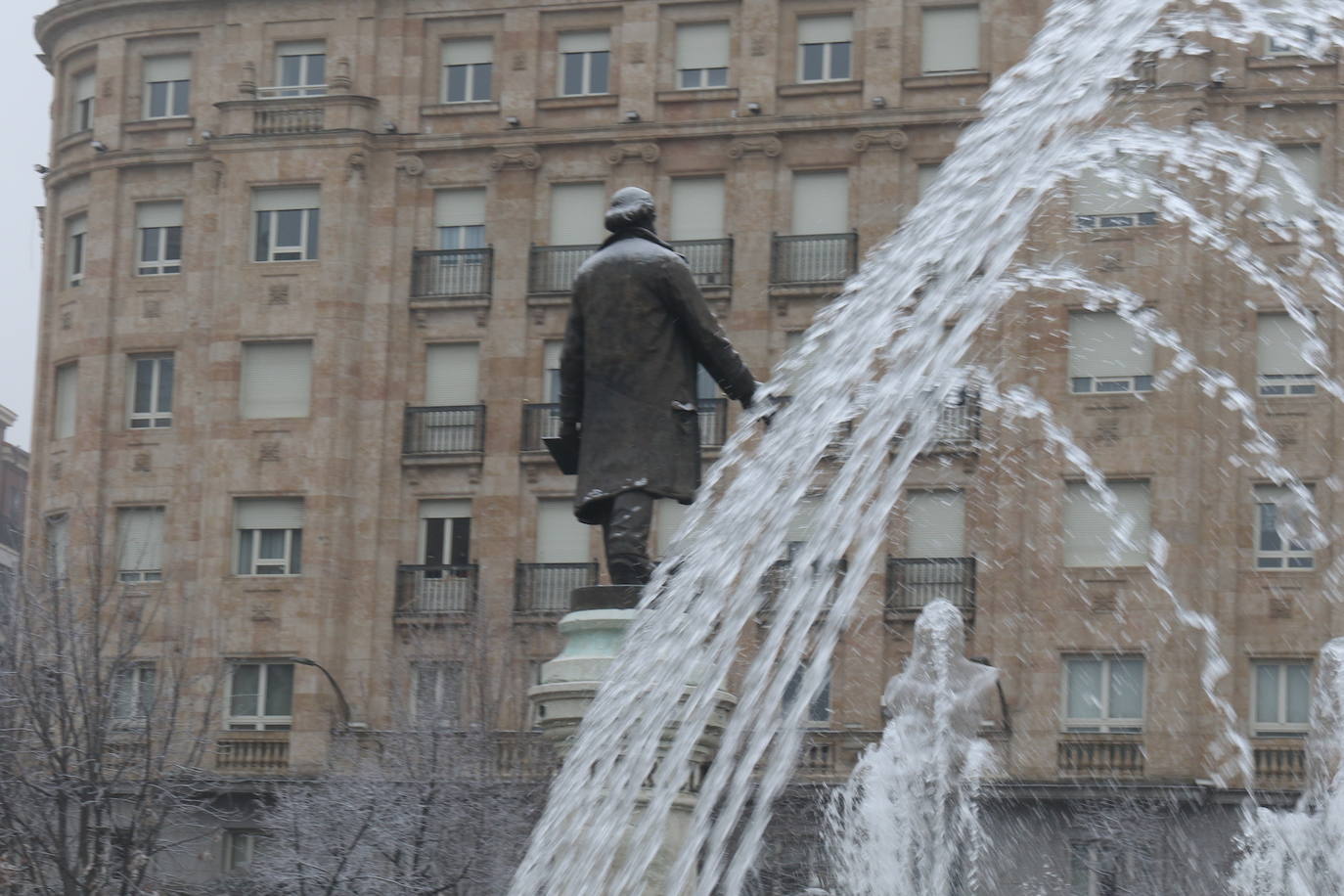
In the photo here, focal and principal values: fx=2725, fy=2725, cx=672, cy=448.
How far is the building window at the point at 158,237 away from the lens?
47.2 meters

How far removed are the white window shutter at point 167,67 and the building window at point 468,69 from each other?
4.75m

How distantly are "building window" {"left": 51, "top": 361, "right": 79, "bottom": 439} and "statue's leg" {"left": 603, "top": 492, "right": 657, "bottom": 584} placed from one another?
3783 centimetres

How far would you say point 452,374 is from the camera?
45406 millimetres

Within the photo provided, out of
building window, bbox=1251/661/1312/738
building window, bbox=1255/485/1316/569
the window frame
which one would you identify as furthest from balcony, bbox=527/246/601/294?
building window, bbox=1251/661/1312/738

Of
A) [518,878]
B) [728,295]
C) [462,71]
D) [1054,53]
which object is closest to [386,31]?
[462,71]

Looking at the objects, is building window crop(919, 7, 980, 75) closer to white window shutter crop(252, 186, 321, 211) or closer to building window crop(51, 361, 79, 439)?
white window shutter crop(252, 186, 321, 211)

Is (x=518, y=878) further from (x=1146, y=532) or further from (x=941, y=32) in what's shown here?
(x=941, y=32)

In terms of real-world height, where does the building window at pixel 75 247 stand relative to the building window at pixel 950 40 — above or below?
below

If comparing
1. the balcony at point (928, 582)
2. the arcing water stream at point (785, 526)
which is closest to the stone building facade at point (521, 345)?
the balcony at point (928, 582)

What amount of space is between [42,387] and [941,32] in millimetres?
17036

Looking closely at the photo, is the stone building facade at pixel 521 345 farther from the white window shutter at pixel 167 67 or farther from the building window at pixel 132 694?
the building window at pixel 132 694

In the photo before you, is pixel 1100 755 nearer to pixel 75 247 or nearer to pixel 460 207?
pixel 460 207

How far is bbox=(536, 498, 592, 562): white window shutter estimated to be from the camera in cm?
4394

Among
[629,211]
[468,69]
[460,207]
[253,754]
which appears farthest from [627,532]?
[468,69]
